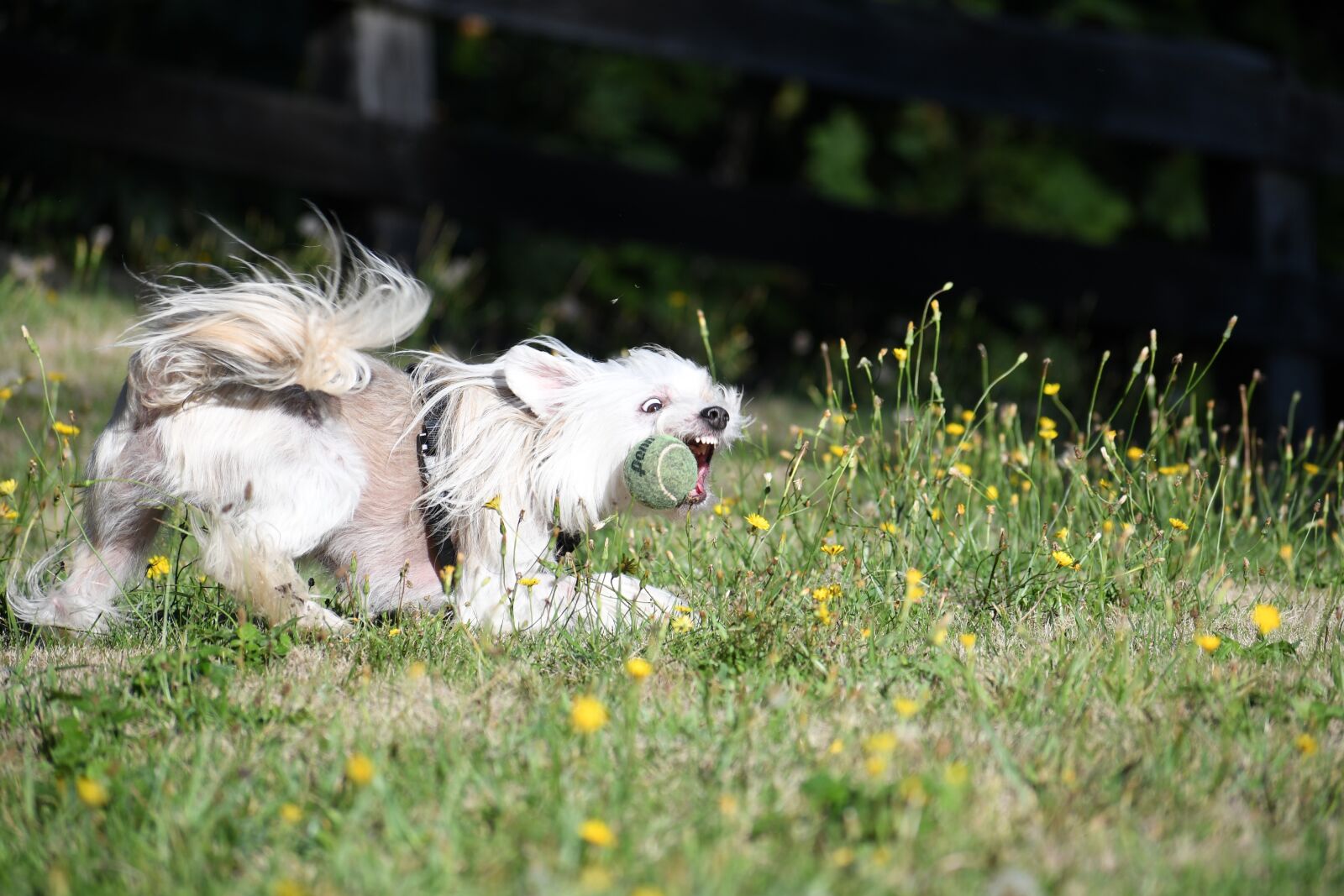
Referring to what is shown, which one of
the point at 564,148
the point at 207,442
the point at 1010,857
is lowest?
the point at 1010,857

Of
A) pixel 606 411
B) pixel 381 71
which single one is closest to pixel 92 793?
pixel 606 411

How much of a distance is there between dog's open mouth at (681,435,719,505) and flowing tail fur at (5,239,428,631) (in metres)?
0.78

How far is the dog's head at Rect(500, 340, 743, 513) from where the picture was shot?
3426 millimetres

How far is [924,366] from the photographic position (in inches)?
241

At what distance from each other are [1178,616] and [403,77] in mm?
4237

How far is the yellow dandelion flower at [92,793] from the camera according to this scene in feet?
6.99

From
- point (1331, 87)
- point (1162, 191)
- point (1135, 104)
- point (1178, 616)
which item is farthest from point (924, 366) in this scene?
point (1331, 87)

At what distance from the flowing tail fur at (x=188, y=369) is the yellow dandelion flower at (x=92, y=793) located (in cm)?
98

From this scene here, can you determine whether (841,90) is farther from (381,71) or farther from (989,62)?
(381,71)

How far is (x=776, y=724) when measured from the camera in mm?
2555

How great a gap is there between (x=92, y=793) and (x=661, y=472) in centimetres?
150

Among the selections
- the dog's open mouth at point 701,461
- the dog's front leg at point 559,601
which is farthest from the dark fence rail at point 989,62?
the dog's front leg at point 559,601

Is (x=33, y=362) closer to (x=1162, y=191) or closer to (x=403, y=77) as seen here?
(x=403, y=77)

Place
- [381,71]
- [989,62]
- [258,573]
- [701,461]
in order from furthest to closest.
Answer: [989,62], [381,71], [701,461], [258,573]
